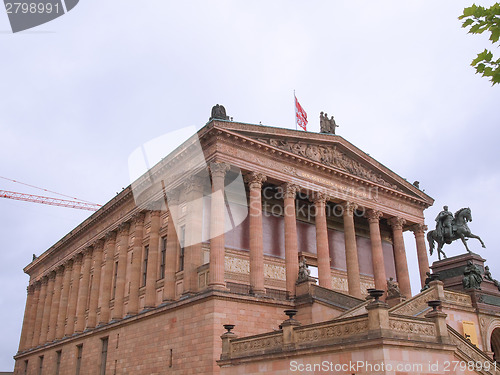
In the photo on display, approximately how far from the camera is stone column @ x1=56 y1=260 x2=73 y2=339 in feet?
155

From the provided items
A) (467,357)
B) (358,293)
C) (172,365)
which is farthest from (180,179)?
(467,357)

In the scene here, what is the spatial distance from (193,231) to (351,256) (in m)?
11.6

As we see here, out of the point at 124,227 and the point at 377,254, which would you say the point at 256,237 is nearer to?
the point at 377,254

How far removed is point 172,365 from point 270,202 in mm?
13588

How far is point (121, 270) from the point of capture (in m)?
38.2

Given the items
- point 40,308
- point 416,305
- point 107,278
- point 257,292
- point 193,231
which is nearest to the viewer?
point 416,305

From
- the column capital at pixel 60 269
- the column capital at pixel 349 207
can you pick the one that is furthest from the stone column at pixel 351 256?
the column capital at pixel 60 269

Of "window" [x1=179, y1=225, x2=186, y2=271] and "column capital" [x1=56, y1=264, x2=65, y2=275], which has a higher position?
"column capital" [x1=56, y1=264, x2=65, y2=275]

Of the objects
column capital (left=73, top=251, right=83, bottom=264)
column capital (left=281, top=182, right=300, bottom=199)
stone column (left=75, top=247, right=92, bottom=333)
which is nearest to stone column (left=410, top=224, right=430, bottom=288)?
column capital (left=281, top=182, right=300, bottom=199)

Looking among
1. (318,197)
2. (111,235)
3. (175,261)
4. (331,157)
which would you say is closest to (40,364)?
(111,235)

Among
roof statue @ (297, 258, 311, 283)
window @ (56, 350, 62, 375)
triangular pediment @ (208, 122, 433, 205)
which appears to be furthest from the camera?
window @ (56, 350, 62, 375)

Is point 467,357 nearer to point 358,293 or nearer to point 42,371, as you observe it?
point 358,293

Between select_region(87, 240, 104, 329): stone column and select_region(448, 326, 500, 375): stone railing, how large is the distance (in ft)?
102

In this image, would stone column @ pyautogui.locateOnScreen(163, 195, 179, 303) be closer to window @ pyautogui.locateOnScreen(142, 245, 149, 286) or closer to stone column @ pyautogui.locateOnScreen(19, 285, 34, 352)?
window @ pyautogui.locateOnScreen(142, 245, 149, 286)
